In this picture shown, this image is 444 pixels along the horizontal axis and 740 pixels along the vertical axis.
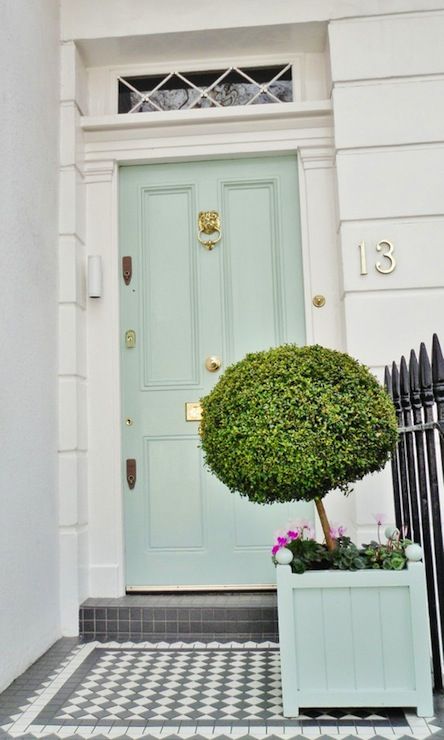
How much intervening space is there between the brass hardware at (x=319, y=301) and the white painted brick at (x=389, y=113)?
769 millimetres

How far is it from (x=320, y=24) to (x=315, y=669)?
122 inches

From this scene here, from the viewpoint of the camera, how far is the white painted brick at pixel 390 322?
3.11m

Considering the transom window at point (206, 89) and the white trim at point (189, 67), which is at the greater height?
the white trim at point (189, 67)

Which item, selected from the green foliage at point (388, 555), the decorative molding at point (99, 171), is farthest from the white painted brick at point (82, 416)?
the green foliage at point (388, 555)

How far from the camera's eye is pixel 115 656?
278cm

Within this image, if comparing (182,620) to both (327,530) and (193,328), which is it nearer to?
(327,530)

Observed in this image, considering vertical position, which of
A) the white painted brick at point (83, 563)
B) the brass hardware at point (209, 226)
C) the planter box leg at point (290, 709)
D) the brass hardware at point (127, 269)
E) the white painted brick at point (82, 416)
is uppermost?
the brass hardware at point (209, 226)

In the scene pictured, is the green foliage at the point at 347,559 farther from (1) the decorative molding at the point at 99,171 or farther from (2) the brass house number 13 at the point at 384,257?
(1) the decorative molding at the point at 99,171

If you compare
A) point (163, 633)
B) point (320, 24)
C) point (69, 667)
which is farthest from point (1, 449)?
point (320, 24)

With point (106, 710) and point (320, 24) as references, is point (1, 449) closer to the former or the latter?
point (106, 710)

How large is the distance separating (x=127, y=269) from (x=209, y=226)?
512mm

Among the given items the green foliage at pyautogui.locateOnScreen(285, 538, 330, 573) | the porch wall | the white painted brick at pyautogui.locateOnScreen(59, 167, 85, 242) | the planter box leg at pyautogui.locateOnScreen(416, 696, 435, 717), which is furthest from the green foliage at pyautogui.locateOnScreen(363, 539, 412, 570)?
the white painted brick at pyautogui.locateOnScreen(59, 167, 85, 242)

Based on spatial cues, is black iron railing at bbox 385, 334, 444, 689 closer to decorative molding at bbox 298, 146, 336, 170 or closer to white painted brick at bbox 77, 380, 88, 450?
decorative molding at bbox 298, 146, 336, 170

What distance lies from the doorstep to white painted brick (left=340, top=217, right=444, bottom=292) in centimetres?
163
